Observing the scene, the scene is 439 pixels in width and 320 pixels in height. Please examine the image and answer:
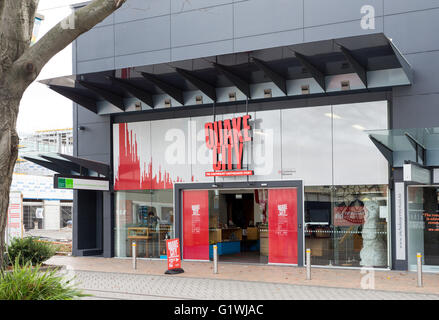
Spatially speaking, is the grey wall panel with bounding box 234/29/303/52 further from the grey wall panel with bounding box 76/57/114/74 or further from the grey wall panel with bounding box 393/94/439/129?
the grey wall panel with bounding box 76/57/114/74

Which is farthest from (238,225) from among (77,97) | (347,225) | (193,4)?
(193,4)

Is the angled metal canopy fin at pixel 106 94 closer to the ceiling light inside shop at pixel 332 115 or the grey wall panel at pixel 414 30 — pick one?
the ceiling light inside shop at pixel 332 115

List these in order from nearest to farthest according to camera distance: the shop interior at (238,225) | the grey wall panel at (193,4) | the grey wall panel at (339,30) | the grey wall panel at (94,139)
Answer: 1. the grey wall panel at (339,30)
2. the grey wall panel at (193,4)
3. the shop interior at (238,225)
4. the grey wall panel at (94,139)

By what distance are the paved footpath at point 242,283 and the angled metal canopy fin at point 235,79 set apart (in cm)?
537

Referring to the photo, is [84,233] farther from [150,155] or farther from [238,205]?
[238,205]

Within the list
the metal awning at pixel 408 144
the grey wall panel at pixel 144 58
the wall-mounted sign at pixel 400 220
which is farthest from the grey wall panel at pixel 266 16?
the wall-mounted sign at pixel 400 220

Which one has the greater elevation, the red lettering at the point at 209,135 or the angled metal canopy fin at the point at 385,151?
the red lettering at the point at 209,135

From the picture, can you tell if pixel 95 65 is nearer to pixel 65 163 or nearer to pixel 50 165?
pixel 65 163

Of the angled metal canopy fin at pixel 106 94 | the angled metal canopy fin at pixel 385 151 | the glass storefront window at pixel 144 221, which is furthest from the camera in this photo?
the glass storefront window at pixel 144 221

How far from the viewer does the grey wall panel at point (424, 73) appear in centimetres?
1491

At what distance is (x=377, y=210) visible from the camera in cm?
1555
